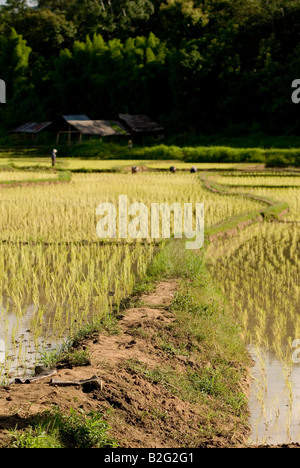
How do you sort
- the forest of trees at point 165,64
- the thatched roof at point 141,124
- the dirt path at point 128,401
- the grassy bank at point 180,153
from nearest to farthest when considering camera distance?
the dirt path at point 128,401
the grassy bank at point 180,153
the forest of trees at point 165,64
the thatched roof at point 141,124

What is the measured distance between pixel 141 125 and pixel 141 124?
0.14 metres

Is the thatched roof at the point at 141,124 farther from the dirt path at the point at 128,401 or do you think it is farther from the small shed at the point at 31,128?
the dirt path at the point at 128,401

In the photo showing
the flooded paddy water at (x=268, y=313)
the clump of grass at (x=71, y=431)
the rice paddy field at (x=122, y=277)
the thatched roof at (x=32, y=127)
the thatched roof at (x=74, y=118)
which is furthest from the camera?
the thatched roof at (x=32, y=127)

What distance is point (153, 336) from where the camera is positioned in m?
4.07

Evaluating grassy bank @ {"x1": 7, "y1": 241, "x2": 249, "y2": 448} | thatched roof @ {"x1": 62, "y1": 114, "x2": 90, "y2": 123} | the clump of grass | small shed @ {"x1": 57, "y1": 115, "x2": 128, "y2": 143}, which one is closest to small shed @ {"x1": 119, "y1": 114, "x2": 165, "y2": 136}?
small shed @ {"x1": 57, "y1": 115, "x2": 128, "y2": 143}

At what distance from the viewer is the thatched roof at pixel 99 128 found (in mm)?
31062

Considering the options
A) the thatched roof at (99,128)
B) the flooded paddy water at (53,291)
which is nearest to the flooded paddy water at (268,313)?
the flooded paddy water at (53,291)

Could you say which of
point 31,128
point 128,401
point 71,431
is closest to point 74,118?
point 31,128

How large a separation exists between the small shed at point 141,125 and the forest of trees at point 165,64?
901 mm

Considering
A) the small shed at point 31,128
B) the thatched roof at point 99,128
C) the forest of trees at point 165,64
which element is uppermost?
the forest of trees at point 165,64

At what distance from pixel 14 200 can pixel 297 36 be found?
77.6 feet

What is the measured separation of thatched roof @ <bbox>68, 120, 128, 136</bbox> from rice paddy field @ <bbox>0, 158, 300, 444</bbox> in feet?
58.7

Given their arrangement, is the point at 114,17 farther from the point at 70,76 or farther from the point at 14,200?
the point at 14,200

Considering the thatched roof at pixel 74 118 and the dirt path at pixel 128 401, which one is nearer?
the dirt path at pixel 128 401
